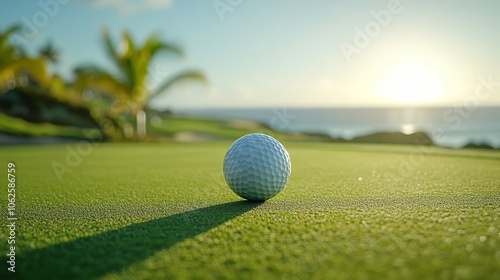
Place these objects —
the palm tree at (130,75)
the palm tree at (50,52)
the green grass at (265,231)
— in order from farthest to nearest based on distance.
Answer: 1. the palm tree at (50,52)
2. the palm tree at (130,75)
3. the green grass at (265,231)

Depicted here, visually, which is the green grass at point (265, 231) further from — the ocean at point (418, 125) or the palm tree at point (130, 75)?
the palm tree at point (130, 75)

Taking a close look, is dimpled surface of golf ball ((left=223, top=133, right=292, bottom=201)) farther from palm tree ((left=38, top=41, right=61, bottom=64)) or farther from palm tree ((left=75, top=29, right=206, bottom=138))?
palm tree ((left=38, top=41, right=61, bottom=64))

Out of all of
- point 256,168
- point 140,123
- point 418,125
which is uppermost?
point 256,168

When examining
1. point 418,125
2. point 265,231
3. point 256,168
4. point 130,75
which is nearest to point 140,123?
point 130,75

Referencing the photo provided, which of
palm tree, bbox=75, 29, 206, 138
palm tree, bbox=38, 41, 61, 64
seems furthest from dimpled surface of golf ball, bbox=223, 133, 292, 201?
palm tree, bbox=38, 41, 61, 64

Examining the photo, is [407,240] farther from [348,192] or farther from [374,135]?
[374,135]

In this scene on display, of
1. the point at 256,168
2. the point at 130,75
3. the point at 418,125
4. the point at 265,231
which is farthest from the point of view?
the point at 418,125

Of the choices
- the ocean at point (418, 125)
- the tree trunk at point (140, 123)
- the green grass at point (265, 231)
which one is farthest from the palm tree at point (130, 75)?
the green grass at point (265, 231)

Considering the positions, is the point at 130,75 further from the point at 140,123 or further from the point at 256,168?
the point at 256,168
